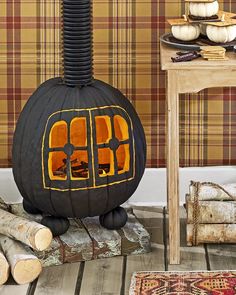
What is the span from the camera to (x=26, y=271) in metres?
4.32

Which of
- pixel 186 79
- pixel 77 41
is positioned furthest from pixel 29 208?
pixel 186 79

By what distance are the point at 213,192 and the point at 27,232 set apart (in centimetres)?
84

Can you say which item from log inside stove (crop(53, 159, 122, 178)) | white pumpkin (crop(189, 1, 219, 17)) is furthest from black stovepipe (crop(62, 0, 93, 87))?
white pumpkin (crop(189, 1, 219, 17))

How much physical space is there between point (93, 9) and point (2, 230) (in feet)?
3.72

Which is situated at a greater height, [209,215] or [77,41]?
[77,41]

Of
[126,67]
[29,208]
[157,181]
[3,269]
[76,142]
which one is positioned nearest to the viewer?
[3,269]

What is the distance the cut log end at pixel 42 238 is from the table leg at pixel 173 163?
1.66 feet

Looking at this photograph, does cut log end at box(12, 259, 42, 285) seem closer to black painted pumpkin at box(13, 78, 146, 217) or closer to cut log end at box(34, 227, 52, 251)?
cut log end at box(34, 227, 52, 251)

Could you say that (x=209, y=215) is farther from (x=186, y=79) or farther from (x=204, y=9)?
(x=204, y=9)

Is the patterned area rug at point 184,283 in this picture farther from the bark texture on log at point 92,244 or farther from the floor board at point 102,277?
the bark texture on log at point 92,244

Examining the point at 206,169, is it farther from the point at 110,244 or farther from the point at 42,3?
the point at 42,3

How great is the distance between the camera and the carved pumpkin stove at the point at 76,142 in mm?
4469

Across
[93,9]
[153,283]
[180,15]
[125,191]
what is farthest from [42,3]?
[153,283]

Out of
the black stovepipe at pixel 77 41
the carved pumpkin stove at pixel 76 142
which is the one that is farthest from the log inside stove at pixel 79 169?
the black stovepipe at pixel 77 41
